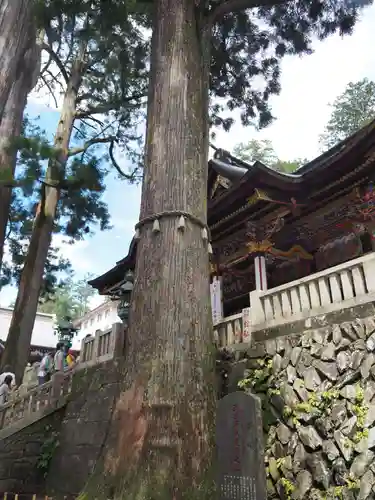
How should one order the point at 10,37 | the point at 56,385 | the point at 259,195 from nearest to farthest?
the point at 10,37
the point at 259,195
the point at 56,385

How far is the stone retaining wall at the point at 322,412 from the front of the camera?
14.8ft

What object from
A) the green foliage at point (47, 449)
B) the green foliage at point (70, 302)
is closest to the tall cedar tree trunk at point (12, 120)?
the green foliage at point (47, 449)

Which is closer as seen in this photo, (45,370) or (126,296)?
(126,296)

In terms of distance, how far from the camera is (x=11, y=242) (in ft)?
49.2

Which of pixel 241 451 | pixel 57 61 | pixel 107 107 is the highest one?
pixel 57 61

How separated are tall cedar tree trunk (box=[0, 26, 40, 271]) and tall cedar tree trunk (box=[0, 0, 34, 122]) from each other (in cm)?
281

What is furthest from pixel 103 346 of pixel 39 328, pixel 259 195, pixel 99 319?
pixel 99 319

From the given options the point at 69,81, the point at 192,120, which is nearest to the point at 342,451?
the point at 192,120

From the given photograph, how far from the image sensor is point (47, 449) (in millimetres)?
8562

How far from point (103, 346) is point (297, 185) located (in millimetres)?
5048

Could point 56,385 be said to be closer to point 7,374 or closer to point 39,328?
point 7,374

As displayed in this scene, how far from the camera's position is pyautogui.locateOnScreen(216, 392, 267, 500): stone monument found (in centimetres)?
374

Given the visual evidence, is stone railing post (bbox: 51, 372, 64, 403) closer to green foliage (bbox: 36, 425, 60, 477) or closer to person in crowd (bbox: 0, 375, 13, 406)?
green foliage (bbox: 36, 425, 60, 477)

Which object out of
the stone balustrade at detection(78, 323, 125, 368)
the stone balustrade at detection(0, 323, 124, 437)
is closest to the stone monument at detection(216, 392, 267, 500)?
the stone balustrade at detection(78, 323, 125, 368)
